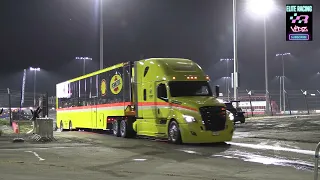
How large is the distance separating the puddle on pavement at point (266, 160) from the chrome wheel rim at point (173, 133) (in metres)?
3.28

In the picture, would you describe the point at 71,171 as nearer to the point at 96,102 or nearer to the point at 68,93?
the point at 96,102

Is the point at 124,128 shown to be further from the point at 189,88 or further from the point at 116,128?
the point at 189,88

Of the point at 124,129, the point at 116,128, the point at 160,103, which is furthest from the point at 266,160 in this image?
the point at 116,128

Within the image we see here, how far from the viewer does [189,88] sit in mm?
17625

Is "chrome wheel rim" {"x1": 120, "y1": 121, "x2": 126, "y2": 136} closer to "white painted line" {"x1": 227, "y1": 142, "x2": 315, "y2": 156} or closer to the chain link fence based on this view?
"white painted line" {"x1": 227, "y1": 142, "x2": 315, "y2": 156}

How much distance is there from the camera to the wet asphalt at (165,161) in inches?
Result: 379

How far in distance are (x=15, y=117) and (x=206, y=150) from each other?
25639 millimetres

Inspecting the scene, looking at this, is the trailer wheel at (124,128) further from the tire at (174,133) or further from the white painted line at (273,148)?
the white painted line at (273,148)

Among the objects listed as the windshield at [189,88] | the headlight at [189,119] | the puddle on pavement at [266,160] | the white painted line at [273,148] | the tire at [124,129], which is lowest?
the puddle on pavement at [266,160]

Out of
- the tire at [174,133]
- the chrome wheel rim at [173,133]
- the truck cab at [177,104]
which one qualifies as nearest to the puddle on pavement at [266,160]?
the truck cab at [177,104]

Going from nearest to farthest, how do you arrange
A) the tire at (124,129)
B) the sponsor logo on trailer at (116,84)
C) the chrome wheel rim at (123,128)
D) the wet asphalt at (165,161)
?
the wet asphalt at (165,161), the tire at (124,129), the chrome wheel rim at (123,128), the sponsor logo on trailer at (116,84)

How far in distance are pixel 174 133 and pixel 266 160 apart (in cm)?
542

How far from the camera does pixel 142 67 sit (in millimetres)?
19344

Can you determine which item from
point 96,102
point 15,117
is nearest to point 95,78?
point 96,102
